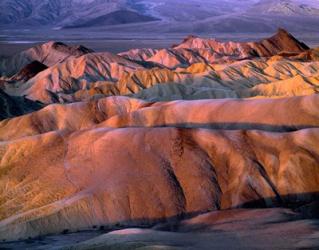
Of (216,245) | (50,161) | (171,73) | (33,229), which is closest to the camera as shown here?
(216,245)

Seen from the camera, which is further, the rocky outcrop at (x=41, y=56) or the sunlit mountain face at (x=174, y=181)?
the rocky outcrop at (x=41, y=56)

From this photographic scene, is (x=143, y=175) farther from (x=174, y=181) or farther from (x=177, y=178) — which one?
(x=177, y=178)

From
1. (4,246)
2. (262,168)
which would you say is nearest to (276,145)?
(262,168)

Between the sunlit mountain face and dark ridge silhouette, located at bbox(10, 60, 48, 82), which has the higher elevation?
the sunlit mountain face

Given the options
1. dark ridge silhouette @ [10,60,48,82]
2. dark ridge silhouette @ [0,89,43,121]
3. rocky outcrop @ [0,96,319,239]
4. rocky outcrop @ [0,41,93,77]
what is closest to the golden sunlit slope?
rocky outcrop @ [0,96,319,239]

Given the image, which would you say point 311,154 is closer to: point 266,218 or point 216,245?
point 266,218

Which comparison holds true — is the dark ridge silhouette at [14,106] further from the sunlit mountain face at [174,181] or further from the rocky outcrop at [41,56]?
the rocky outcrop at [41,56]

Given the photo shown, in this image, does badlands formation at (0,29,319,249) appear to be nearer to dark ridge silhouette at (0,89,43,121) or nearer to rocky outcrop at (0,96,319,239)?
rocky outcrop at (0,96,319,239)

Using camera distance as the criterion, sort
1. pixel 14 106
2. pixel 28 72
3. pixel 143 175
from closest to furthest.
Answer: pixel 143 175, pixel 14 106, pixel 28 72

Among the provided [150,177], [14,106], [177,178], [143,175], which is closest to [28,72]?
[14,106]

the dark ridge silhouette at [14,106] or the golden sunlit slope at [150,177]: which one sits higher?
the golden sunlit slope at [150,177]

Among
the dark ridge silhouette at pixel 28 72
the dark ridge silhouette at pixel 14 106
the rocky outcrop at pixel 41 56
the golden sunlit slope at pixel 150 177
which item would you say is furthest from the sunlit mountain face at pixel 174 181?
the rocky outcrop at pixel 41 56
